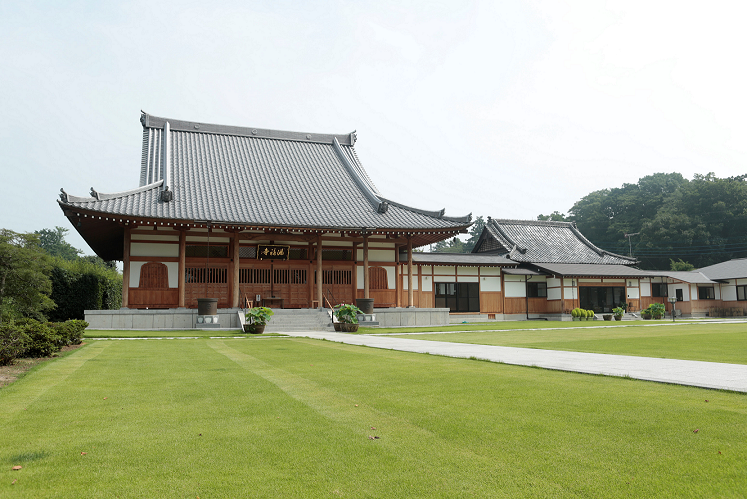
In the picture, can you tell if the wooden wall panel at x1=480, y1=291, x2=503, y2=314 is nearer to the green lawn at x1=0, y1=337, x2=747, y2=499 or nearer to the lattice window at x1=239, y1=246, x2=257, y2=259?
the lattice window at x1=239, y1=246, x2=257, y2=259

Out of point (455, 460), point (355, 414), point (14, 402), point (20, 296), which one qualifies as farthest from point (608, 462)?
point (20, 296)

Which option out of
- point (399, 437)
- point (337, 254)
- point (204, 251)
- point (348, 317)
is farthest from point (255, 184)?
point (399, 437)

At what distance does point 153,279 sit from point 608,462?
22363mm

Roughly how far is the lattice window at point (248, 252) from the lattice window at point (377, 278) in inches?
231

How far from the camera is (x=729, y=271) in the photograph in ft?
135

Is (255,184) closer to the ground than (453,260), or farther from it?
farther from it

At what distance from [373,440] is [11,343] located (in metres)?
7.19

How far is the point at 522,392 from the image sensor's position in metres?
5.57

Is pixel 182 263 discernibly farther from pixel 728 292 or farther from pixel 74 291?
pixel 728 292

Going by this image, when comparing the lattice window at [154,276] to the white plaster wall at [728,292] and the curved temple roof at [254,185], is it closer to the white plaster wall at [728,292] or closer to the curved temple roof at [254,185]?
the curved temple roof at [254,185]

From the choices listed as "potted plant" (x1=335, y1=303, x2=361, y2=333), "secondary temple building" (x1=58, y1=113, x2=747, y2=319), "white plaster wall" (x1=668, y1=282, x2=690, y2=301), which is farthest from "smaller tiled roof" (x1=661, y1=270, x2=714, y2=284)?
"potted plant" (x1=335, y1=303, x2=361, y2=333)

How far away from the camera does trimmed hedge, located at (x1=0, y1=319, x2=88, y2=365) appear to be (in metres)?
8.10

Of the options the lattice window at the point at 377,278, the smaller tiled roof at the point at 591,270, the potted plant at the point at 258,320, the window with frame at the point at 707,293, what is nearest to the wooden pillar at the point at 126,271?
the potted plant at the point at 258,320

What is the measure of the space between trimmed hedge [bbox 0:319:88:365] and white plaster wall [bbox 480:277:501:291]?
83.3 feet
